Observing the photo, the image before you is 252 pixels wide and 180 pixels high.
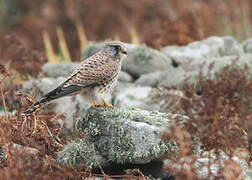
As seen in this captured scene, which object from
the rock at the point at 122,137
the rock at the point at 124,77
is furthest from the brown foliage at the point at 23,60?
the rock at the point at 122,137

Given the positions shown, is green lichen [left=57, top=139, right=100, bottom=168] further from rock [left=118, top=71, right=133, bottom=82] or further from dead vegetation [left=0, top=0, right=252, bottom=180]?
rock [left=118, top=71, right=133, bottom=82]

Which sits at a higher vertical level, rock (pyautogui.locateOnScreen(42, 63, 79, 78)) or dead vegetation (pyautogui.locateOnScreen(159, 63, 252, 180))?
rock (pyautogui.locateOnScreen(42, 63, 79, 78))

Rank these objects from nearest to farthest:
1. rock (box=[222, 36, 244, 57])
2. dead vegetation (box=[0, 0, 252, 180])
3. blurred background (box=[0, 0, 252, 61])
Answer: dead vegetation (box=[0, 0, 252, 180])
rock (box=[222, 36, 244, 57])
blurred background (box=[0, 0, 252, 61])

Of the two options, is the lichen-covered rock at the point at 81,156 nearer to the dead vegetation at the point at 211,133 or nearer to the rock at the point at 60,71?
the dead vegetation at the point at 211,133

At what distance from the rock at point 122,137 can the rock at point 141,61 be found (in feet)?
11.2

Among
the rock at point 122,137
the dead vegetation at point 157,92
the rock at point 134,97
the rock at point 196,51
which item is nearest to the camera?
the dead vegetation at point 157,92

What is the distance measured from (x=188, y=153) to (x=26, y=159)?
134 cm

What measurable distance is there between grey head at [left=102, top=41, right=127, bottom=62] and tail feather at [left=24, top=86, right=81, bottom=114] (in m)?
0.66

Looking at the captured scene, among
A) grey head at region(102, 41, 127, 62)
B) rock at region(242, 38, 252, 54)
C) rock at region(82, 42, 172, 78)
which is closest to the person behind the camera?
grey head at region(102, 41, 127, 62)

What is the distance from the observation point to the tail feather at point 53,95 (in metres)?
4.18

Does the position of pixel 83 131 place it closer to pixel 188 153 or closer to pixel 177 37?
pixel 188 153

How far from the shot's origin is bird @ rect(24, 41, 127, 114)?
4430 mm

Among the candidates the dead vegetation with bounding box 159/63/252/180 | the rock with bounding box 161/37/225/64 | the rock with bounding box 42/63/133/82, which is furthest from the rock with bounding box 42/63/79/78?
the dead vegetation with bounding box 159/63/252/180

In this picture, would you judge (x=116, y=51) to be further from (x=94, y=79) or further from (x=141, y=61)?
(x=141, y=61)
